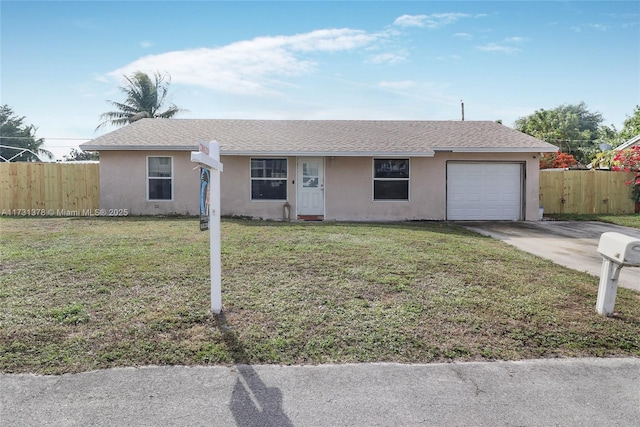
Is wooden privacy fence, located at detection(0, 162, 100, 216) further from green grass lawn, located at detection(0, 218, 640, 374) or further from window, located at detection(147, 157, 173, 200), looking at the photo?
green grass lawn, located at detection(0, 218, 640, 374)

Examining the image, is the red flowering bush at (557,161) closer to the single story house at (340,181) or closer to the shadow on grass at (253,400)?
the single story house at (340,181)

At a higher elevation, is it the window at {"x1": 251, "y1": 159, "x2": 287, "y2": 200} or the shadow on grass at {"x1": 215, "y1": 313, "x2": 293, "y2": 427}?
the window at {"x1": 251, "y1": 159, "x2": 287, "y2": 200}

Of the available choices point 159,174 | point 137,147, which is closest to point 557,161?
point 159,174

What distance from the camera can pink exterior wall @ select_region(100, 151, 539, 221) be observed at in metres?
13.6

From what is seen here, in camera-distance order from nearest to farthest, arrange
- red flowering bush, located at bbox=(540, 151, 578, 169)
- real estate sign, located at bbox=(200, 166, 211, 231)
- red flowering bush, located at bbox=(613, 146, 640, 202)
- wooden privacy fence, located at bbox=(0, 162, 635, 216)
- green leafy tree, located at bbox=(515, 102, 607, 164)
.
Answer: real estate sign, located at bbox=(200, 166, 211, 231)
wooden privacy fence, located at bbox=(0, 162, 635, 216)
red flowering bush, located at bbox=(613, 146, 640, 202)
red flowering bush, located at bbox=(540, 151, 578, 169)
green leafy tree, located at bbox=(515, 102, 607, 164)

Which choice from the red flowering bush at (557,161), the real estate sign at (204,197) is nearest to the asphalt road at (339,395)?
the real estate sign at (204,197)

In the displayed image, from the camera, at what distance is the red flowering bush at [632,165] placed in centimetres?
1585

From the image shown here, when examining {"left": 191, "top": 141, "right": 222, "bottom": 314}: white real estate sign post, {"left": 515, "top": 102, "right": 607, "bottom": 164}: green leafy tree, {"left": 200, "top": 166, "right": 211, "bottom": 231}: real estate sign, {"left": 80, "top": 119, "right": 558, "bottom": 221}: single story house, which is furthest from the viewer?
{"left": 515, "top": 102, "right": 607, "bottom": 164}: green leafy tree

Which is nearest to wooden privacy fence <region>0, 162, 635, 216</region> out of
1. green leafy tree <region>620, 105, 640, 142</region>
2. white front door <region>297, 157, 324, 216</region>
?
white front door <region>297, 157, 324, 216</region>

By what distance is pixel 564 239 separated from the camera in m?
9.77

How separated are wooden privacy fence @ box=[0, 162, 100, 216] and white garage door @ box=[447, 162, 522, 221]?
1273 centimetres

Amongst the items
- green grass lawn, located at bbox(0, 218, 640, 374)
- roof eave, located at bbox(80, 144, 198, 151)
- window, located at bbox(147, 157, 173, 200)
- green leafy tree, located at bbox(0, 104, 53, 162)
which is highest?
green leafy tree, located at bbox(0, 104, 53, 162)

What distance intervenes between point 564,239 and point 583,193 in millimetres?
7964

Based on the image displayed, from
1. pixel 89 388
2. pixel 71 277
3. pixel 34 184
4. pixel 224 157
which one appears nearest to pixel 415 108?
pixel 224 157
